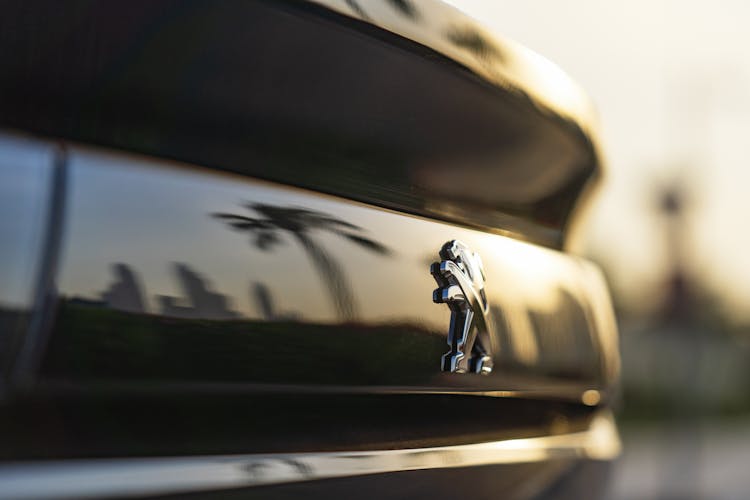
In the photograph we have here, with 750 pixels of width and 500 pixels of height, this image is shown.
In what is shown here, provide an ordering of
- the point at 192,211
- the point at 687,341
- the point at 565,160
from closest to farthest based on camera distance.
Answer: the point at 192,211
the point at 565,160
the point at 687,341

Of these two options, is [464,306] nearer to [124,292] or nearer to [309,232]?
[309,232]

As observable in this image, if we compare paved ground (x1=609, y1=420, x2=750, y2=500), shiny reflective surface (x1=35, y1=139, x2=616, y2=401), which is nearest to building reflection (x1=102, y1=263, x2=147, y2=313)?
shiny reflective surface (x1=35, y1=139, x2=616, y2=401)

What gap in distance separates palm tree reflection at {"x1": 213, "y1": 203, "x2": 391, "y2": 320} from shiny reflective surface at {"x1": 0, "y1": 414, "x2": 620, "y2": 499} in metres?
0.12

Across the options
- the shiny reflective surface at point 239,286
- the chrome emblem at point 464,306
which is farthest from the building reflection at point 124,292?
the chrome emblem at point 464,306

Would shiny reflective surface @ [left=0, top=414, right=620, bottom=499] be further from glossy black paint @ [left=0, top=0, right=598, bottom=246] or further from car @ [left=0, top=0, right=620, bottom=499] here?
glossy black paint @ [left=0, top=0, right=598, bottom=246]

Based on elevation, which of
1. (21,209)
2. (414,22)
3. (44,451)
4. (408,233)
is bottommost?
(44,451)

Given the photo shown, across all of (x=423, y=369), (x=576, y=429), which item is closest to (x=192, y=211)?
(x=423, y=369)

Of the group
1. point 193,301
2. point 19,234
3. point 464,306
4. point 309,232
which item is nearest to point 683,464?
point 464,306

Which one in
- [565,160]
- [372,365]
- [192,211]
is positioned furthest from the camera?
[565,160]

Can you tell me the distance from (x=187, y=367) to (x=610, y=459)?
96 cm

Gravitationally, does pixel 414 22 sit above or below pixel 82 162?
above

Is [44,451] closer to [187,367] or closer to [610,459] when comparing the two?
[187,367]

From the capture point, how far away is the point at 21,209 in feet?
2.16

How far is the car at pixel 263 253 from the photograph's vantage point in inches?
26.9
